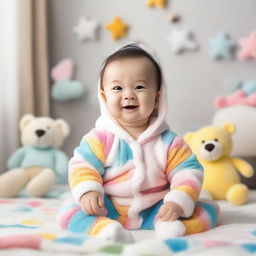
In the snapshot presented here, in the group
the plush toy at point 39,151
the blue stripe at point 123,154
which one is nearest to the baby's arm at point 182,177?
the blue stripe at point 123,154

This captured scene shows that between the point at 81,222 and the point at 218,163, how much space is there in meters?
0.88

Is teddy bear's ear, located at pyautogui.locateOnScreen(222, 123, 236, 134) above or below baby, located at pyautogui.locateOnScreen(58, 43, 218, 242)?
above

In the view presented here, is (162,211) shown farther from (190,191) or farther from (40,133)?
(40,133)

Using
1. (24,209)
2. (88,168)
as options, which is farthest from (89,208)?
(24,209)

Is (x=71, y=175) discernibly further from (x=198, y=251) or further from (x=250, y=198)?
(x=250, y=198)

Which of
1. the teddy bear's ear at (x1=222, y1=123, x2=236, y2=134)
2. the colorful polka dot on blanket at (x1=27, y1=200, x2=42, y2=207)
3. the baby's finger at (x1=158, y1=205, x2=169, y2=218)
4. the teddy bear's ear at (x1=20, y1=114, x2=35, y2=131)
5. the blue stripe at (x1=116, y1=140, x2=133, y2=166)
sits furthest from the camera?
the teddy bear's ear at (x1=20, y1=114, x2=35, y2=131)

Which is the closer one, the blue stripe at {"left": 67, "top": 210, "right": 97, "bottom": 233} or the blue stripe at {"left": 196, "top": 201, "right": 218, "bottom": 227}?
the blue stripe at {"left": 67, "top": 210, "right": 97, "bottom": 233}

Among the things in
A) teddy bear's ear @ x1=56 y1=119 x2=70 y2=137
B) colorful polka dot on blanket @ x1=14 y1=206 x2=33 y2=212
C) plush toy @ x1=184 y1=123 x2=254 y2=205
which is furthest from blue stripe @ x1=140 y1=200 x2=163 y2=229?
teddy bear's ear @ x1=56 y1=119 x2=70 y2=137

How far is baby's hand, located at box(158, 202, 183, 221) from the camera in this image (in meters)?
1.06

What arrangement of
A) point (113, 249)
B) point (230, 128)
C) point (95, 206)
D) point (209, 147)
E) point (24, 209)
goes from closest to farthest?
point (113, 249) < point (95, 206) < point (24, 209) < point (209, 147) < point (230, 128)

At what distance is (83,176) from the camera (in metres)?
1.12

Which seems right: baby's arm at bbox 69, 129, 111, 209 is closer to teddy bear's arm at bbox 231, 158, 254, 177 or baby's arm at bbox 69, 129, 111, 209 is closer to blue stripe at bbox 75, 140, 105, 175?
blue stripe at bbox 75, 140, 105, 175

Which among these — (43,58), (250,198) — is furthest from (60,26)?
(250,198)

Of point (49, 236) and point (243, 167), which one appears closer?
point (49, 236)
